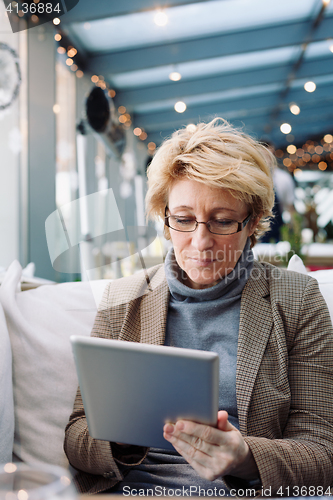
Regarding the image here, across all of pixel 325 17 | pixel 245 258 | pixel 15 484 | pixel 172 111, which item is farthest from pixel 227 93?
pixel 15 484

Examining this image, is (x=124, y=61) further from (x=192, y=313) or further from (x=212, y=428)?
(x=212, y=428)

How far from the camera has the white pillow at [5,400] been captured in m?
1.11

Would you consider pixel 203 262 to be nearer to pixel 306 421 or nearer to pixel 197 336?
pixel 197 336

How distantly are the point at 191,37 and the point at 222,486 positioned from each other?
14.8 feet

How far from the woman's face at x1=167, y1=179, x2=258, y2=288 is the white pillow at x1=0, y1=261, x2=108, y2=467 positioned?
1.09ft

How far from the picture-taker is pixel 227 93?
20.9 ft

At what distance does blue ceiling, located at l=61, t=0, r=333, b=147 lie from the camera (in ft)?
12.9

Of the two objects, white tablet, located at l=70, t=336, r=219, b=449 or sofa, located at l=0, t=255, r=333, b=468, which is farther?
sofa, located at l=0, t=255, r=333, b=468

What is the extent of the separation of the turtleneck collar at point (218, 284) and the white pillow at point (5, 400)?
51 centimetres

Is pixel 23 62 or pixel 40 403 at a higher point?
pixel 23 62

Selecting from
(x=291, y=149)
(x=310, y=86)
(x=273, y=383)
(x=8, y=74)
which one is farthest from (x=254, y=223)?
(x=291, y=149)

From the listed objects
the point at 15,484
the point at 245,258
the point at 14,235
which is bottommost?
the point at 15,484

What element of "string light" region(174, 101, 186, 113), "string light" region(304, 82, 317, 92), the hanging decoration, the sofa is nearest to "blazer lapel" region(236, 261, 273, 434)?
the sofa

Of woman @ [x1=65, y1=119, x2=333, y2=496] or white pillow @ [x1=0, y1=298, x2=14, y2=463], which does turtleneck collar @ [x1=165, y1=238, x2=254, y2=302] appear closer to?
woman @ [x1=65, y1=119, x2=333, y2=496]
